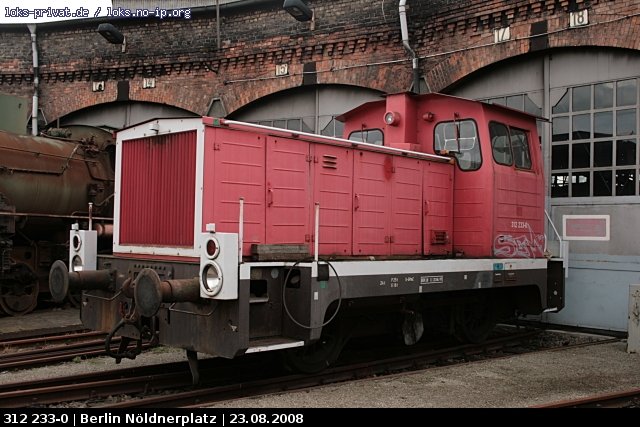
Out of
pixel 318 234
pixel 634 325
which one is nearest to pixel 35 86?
pixel 318 234

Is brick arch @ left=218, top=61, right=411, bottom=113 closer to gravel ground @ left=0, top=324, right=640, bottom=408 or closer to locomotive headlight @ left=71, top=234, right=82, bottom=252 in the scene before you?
gravel ground @ left=0, top=324, right=640, bottom=408

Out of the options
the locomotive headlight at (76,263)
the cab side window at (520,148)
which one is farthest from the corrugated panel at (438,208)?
the locomotive headlight at (76,263)

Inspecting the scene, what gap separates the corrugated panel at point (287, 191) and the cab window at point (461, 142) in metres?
2.49

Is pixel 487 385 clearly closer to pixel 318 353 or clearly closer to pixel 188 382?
pixel 318 353

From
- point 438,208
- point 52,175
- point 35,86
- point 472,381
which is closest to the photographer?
point 472,381

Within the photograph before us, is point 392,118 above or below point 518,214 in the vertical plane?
above

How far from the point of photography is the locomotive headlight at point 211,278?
5.39 metres

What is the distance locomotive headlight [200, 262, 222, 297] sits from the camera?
5.39 metres

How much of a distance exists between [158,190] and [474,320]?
477 cm

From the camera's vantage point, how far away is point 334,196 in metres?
7.03

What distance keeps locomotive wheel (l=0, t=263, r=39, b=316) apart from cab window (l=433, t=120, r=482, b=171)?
7.91 meters

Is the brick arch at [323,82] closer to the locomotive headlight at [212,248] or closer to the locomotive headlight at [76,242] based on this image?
the locomotive headlight at [76,242]

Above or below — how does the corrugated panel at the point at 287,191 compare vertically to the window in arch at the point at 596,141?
below

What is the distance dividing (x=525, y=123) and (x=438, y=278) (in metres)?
3.07
